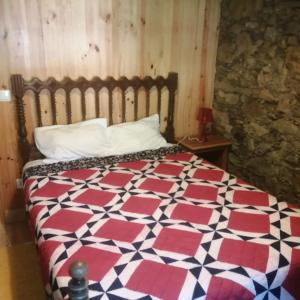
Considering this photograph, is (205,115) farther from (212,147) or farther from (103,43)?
(103,43)

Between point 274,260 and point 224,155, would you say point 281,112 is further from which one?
point 274,260

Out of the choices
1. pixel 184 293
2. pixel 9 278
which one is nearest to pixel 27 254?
pixel 9 278

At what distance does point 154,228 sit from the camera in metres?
1.77

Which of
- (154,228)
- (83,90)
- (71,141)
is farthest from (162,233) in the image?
(83,90)

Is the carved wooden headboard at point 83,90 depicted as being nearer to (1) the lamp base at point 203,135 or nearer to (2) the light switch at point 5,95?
(2) the light switch at point 5,95

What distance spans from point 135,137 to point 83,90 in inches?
24.0

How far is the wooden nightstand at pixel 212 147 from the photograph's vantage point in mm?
3143

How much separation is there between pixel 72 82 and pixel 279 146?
1824mm

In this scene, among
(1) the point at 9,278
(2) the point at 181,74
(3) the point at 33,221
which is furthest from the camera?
(2) the point at 181,74

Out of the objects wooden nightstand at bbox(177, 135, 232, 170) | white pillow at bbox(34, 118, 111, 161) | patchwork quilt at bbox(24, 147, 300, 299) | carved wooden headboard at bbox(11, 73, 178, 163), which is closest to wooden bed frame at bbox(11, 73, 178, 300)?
carved wooden headboard at bbox(11, 73, 178, 163)

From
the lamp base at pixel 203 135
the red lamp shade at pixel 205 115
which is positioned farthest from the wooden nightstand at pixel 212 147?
the red lamp shade at pixel 205 115

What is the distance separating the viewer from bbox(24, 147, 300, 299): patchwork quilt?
1399 millimetres

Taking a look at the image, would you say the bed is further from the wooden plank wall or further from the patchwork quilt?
the wooden plank wall

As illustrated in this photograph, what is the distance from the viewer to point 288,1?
2.48 meters
